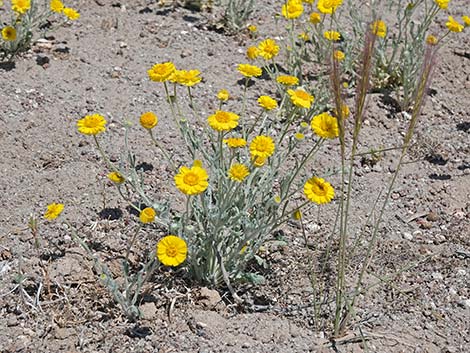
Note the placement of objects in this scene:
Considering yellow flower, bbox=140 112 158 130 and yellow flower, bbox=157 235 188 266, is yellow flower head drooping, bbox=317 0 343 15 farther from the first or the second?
yellow flower, bbox=157 235 188 266

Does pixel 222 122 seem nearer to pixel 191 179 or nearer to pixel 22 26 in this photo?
pixel 191 179

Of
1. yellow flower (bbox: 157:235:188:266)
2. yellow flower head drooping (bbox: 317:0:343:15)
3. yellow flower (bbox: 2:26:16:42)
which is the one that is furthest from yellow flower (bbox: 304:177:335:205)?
yellow flower (bbox: 2:26:16:42)

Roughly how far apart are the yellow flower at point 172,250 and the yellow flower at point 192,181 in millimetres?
193

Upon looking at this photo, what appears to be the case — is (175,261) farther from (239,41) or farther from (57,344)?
(239,41)

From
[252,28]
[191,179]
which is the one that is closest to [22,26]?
[252,28]

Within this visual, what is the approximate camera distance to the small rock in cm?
283

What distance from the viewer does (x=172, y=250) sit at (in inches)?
101

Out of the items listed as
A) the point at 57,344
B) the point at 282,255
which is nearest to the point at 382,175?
the point at 282,255

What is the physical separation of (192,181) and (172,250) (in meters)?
0.27

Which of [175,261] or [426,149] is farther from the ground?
[175,261]

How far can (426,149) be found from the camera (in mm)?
4184

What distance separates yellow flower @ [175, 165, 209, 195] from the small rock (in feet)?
1.96

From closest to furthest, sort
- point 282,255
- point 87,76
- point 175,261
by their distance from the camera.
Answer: point 175,261
point 282,255
point 87,76

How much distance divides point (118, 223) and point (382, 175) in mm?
1554
